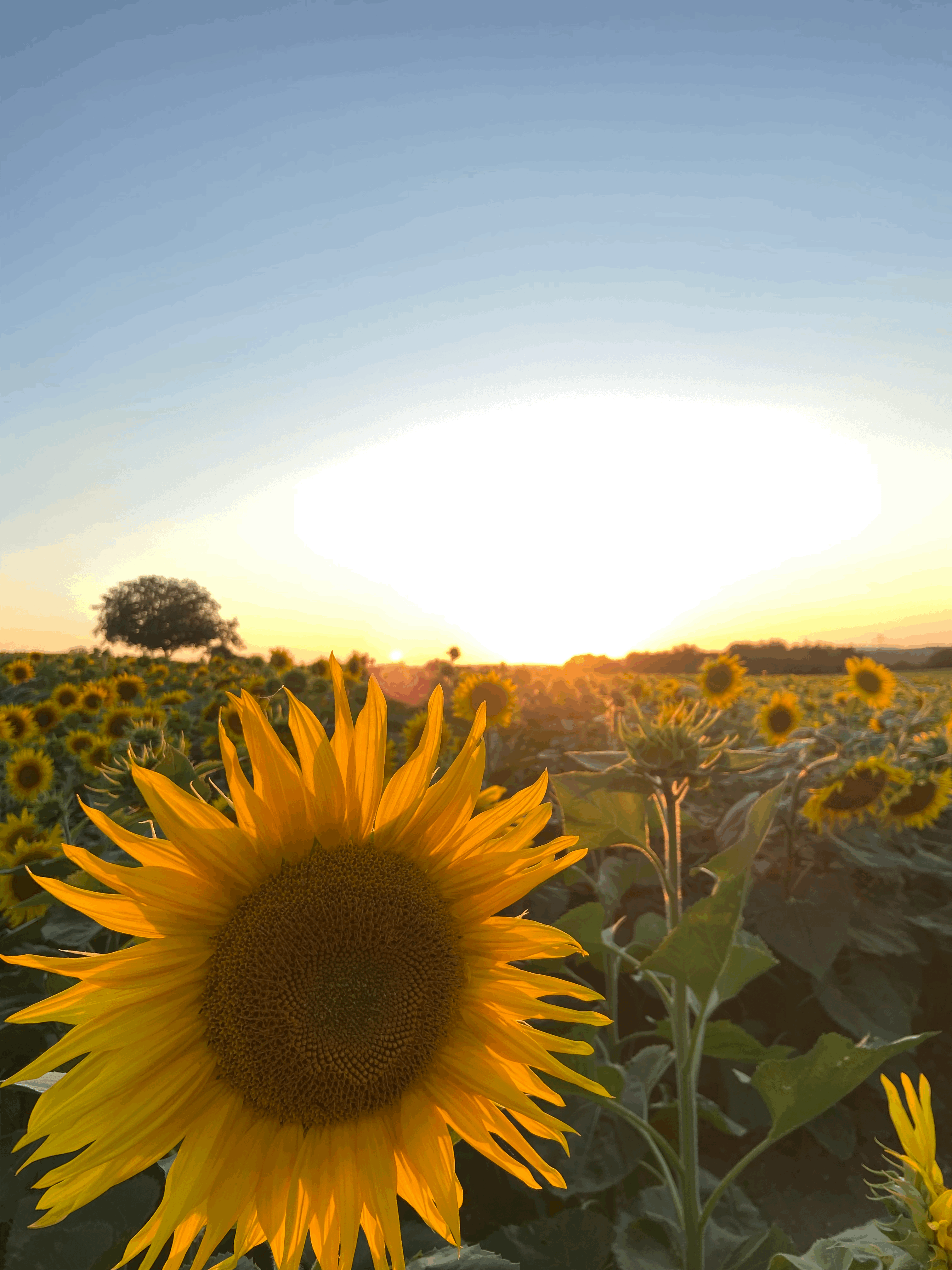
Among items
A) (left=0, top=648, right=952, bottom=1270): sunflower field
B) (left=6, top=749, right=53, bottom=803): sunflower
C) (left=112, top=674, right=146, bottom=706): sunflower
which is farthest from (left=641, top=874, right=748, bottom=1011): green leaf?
(left=112, top=674, right=146, bottom=706): sunflower

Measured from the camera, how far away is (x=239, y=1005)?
1.24 meters

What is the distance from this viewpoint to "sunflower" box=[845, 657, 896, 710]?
776 cm

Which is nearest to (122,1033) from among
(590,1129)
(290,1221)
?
(290,1221)

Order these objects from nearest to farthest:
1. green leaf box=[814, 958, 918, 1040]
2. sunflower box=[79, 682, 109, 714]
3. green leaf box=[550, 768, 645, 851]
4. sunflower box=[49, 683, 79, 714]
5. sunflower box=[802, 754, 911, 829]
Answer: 1. green leaf box=[550, 768, 645, 851]
2. green leaf box=[814, 958, 918, 1040]
3. sunflower box=[802, 754, 911, 829]
4. sunflower box=[79, 682, 109, 714]
5. sunflower box=[49, 683, 79, 714]

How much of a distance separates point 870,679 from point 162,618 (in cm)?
4279

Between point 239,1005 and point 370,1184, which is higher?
point 239,1005

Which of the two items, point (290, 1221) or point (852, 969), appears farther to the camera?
point (852, 969)

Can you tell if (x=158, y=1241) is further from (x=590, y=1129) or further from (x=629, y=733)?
(x=590, y=1129)

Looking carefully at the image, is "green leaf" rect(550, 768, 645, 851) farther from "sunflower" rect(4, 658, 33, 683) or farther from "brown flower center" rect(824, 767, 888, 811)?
"sunflower" rect(4, 658, 33, 683)

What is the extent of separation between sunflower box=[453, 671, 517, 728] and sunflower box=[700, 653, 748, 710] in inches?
99.1

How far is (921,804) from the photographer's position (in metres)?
4.20

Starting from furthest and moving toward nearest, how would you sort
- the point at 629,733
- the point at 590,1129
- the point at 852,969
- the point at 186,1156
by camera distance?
the point at 852,969 < the point at 590,1129 < the point at 629,733 < the point at 186,1156

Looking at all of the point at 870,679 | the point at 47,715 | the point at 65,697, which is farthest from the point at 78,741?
the point at 870,679

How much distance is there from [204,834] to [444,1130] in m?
0.67
